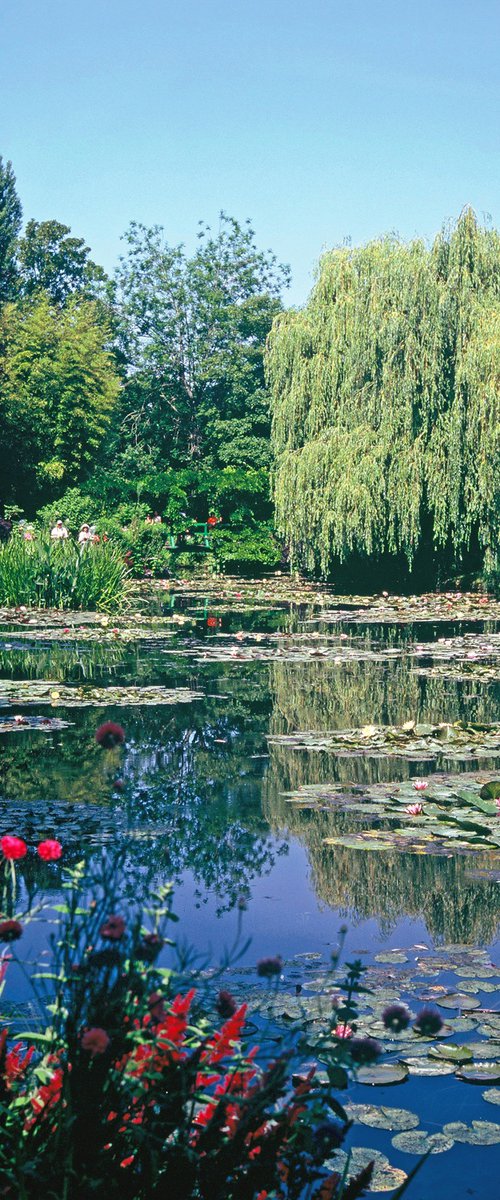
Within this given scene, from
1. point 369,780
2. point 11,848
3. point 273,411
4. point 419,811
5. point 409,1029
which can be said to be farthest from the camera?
point 273,411

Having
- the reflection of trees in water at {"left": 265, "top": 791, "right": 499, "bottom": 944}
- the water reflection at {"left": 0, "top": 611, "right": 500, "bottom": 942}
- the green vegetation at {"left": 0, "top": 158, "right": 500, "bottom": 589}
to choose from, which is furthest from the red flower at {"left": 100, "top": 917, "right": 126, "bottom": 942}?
the green vegetation at {"left": 0, "top": 158, "right": 500, "bottom": 589}

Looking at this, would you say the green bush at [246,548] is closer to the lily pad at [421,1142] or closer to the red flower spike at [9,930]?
the lily pad at [421,1142]

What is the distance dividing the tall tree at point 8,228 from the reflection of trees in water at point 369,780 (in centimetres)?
4197

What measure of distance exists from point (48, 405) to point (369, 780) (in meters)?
25.9

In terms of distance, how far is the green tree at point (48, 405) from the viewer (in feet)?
103

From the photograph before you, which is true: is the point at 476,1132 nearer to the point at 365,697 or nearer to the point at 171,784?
the point at 171,784

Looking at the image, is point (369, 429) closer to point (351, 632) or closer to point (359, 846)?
point (351, 632)

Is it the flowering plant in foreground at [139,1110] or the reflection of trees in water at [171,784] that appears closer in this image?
the flowering plant in foreground at [139,1110]

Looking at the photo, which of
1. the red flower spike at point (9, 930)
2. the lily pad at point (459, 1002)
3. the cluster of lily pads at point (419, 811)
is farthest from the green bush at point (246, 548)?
the red flower spike at point (9, 930)

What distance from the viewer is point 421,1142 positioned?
9.64 ft

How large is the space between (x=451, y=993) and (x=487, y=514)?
61.3 ft

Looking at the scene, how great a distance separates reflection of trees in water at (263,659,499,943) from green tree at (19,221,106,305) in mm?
42800

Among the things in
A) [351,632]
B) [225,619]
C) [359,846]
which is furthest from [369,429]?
Answer: [359,846]

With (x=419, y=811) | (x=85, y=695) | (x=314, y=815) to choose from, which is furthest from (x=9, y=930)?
(x=85, y=695)
